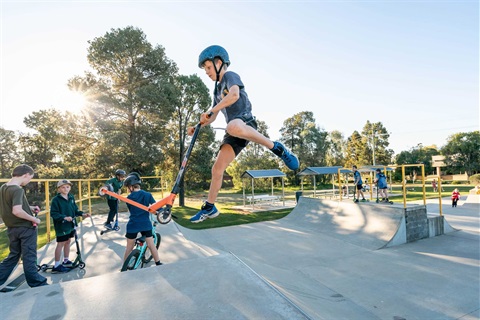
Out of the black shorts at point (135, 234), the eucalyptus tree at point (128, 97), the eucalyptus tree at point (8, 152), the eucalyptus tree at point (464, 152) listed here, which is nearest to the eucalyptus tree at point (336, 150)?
the eucalyptus tree at point (464, 152)

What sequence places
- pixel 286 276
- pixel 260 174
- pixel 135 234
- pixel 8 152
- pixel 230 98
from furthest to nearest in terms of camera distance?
pixel 8 152 < pixel 260 174 < pixel 286 276 < pixel 135 234 < pixel 230 98

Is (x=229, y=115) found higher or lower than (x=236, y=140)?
higher

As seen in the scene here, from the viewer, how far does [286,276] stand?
6.17 meters

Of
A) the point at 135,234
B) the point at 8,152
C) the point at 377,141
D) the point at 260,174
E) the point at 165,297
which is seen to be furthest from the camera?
the point at 377,141

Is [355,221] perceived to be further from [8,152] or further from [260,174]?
[8,152]

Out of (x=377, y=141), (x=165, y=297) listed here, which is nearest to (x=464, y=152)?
(x=377, y=141)

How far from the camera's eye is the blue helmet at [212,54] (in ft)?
8.19

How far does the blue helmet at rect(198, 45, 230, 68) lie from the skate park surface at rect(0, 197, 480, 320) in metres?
2.39

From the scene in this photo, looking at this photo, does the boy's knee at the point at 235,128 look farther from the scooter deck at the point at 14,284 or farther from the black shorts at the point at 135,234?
the scooter deck at the point at 14,284

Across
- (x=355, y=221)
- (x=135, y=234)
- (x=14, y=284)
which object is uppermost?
(x=135, y=234)

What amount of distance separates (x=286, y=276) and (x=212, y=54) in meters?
5.41

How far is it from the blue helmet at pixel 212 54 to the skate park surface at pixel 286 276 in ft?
7.85

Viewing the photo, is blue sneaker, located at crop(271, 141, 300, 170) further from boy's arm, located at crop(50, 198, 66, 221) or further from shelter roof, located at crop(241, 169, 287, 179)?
shelter roof, located at crop(241, 169, 287, 179)

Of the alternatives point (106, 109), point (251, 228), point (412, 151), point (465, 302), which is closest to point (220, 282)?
point (465, 302)
